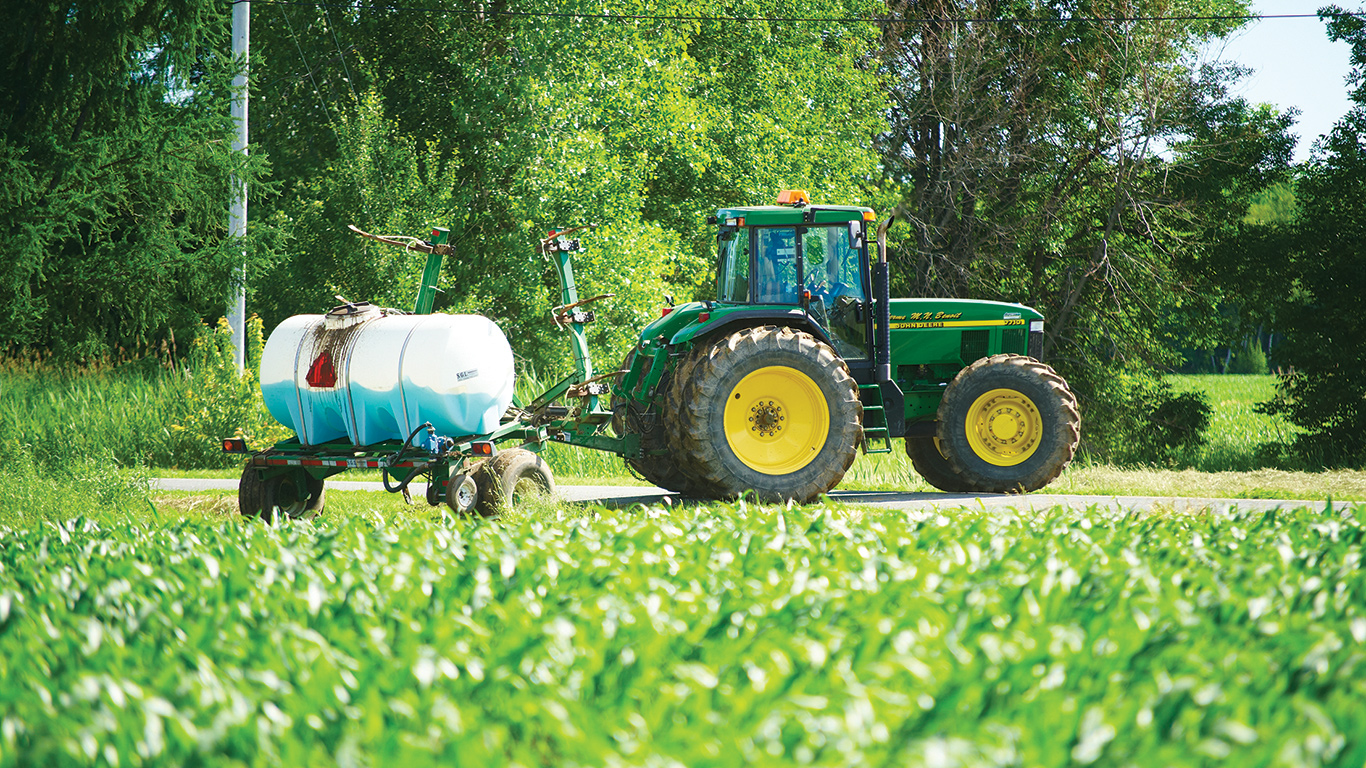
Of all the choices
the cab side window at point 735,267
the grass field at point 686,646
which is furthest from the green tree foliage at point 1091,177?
the grass field at point 686,646

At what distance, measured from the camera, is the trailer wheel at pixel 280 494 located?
857 centimetres

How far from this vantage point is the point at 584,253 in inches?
725

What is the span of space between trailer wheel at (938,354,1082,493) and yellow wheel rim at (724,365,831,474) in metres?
1.64

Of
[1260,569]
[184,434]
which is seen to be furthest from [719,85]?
[1260,569]

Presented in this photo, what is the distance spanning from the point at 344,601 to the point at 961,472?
7648mm

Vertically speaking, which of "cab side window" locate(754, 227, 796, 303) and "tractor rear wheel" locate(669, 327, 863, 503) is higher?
"cab side window" locate(754, 227, 796, 303)

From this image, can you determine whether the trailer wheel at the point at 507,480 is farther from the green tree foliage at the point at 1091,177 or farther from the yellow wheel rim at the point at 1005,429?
the green tree foliage at the point at 1091,177

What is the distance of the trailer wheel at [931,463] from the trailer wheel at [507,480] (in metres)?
4.24

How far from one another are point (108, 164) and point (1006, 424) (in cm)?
1192

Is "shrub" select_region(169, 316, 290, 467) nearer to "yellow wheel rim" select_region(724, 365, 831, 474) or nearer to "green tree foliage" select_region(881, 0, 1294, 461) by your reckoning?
"yellow wheel rim" select_region(724, 365, 831, 474)

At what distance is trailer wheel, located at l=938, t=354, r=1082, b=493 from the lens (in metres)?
10.3

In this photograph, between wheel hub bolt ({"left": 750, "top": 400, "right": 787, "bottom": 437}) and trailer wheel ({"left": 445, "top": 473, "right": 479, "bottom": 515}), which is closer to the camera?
trailer wheel ({"left": 445, "top": 473, "right": 479, "bottom": 515})

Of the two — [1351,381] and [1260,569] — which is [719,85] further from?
[1260,569]

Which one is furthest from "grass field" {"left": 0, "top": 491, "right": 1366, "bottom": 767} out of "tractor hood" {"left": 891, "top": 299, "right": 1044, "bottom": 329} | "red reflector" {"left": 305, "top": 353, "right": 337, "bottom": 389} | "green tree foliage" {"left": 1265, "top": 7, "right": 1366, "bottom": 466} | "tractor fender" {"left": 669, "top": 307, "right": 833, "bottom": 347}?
"green tree foliage" {"left": 1265, "top": 7, "right": 1366, "bottom": 466}
